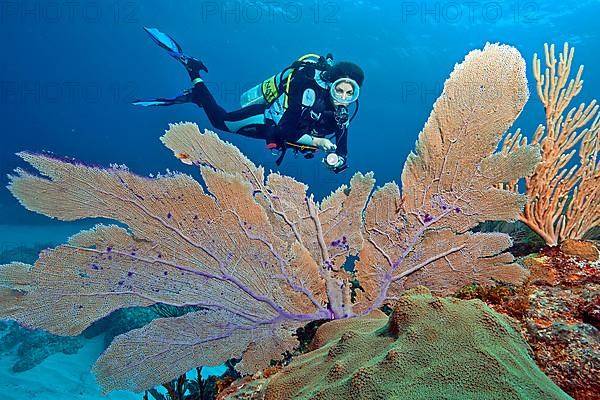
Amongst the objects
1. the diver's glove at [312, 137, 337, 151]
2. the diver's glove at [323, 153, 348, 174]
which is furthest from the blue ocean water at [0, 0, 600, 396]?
the diver's glove at [323, 153, 348, 174]

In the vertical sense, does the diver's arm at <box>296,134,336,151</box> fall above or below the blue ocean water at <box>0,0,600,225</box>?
below

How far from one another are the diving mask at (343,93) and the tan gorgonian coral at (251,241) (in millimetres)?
1956

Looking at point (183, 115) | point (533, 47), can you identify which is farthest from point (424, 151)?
point (183, 115)

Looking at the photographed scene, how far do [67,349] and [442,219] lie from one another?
493 inches

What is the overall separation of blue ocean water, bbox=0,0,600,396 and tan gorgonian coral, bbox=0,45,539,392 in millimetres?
26677

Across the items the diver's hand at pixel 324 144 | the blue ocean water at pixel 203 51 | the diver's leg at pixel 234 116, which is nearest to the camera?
the diver's hand at pixel 324 144

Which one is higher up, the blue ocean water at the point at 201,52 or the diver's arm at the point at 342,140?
the blue ocean water at the point at 201,52

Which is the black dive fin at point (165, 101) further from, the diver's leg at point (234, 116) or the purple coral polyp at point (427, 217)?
the purple coral polyp at point (427, 217)

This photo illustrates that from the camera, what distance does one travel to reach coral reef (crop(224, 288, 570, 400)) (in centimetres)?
144

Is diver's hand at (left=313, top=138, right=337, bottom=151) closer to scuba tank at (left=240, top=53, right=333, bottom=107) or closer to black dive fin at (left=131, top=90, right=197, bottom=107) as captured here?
scuba tank at (left=240, top=53, right=333, bottom=107)

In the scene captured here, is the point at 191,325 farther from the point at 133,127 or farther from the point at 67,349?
the point at 133,127

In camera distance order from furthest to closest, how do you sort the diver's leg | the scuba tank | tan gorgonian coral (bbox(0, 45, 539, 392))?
the diver's leg → the scuba tank → tan gorgonian coral (bbox(0, 45, 539, 392))

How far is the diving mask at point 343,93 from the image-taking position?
4820 millimetres

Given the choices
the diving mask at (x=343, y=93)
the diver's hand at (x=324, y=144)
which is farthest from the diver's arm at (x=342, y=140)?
the diving mask at (x=343, y=93)
